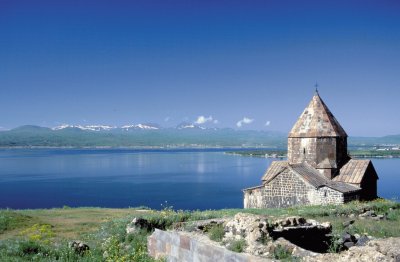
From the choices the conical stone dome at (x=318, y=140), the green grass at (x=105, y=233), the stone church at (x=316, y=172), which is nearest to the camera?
the green grass at (x=105, y=233)

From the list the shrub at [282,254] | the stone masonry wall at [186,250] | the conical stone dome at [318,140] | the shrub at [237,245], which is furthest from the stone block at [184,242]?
the conical stone dome at [318,140]

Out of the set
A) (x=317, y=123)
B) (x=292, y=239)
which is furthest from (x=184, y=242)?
(x=317, y=123)

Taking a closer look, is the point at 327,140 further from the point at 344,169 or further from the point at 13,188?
the point at 13,188

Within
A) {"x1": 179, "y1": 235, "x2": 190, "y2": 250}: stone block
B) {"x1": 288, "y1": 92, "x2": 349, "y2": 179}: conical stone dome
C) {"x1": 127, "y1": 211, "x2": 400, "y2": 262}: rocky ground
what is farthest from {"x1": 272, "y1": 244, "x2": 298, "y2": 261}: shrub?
{"x1": 288, "y1": 92, "x2": 349, "y2": 179}: conical stone dome

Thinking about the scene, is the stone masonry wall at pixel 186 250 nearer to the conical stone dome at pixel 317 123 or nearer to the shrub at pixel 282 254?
the shrub at pixel 282 254

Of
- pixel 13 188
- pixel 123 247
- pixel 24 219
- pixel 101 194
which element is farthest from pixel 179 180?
pixel 123 247

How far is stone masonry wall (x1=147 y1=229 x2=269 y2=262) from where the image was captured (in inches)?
222

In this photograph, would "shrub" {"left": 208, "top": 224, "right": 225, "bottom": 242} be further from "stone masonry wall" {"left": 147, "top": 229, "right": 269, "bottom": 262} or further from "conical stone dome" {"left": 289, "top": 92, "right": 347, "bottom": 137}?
"conical stone dome" {"left": 289, "top": 92, "right": 347, "bottom": 137}

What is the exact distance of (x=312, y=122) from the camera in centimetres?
2038

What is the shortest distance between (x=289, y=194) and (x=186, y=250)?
13.6m

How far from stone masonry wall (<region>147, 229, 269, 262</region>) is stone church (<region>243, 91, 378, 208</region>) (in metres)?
12.5

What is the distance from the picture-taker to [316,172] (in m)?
19.8

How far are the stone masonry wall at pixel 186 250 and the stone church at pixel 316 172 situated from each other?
12.5 m

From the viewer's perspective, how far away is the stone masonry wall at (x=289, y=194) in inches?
717
